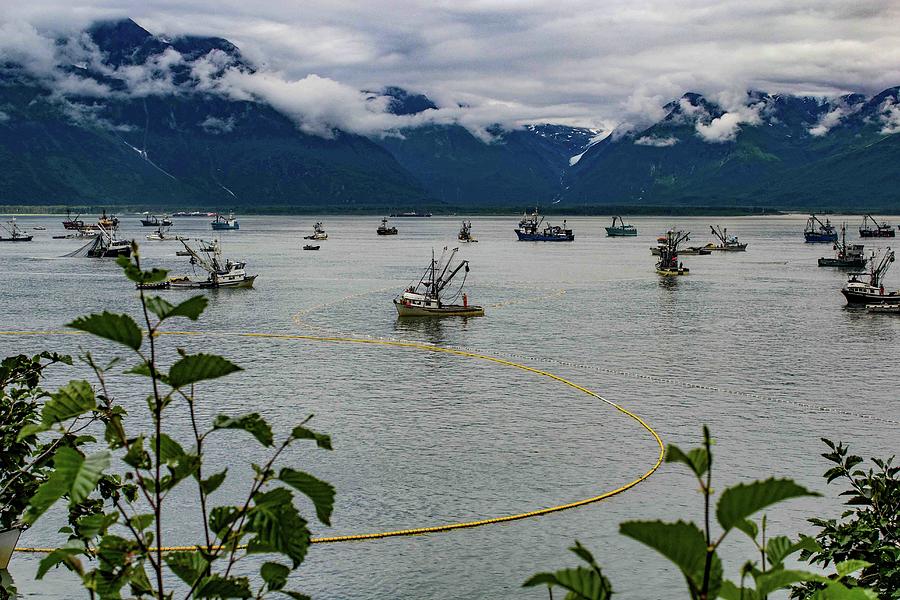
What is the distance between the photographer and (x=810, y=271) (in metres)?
191

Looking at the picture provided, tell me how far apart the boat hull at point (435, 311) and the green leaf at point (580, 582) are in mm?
106637

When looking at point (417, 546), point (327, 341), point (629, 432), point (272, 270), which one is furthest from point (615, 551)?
point (272, 270)

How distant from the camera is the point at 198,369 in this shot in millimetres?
7391

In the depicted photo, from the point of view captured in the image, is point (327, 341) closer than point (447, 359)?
No

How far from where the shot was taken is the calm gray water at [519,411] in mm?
39062

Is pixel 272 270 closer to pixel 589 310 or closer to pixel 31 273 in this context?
pixel 31 273

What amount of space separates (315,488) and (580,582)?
2805 millimetres

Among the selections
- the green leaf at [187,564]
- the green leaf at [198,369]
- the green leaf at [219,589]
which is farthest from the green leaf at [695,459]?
the green leaf at [187,564]

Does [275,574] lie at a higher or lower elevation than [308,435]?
lower

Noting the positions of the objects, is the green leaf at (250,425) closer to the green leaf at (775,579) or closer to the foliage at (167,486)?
the foliage at (167,486)

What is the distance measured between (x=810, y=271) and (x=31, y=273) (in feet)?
477

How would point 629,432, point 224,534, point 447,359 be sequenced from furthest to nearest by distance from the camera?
point 447,359 → point 629,432 → point 224,534

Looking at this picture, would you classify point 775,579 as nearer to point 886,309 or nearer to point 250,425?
point 250,425

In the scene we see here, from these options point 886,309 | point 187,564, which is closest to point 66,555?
point 187,564
